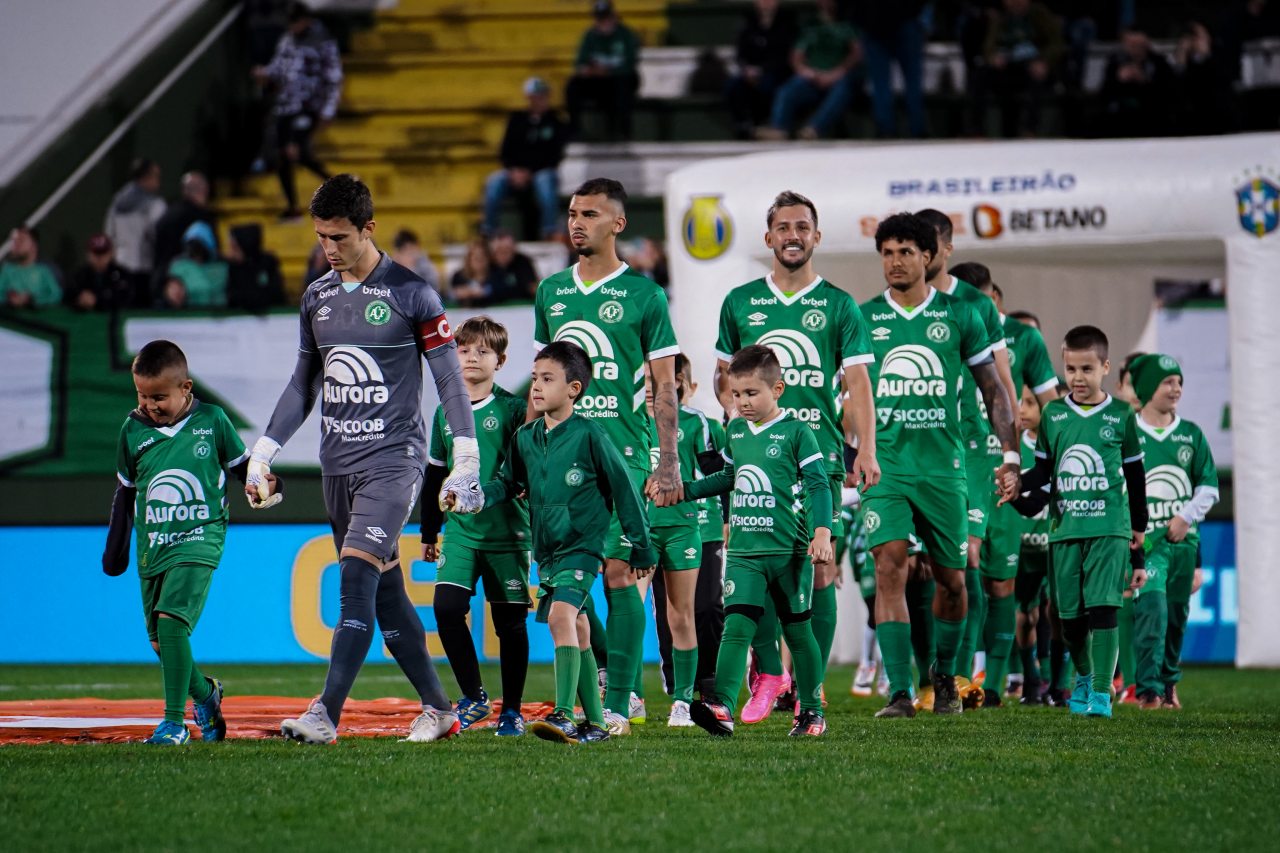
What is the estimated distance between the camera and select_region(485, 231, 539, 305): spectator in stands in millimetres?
15344

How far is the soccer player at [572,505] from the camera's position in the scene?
7.19 meters

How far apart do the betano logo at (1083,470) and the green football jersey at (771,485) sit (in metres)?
2.17

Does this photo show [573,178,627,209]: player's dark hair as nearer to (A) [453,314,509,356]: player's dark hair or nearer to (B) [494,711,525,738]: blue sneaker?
(A) [453,314,509,356]: player's dark hair

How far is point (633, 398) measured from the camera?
7992 mm

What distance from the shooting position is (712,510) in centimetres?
973

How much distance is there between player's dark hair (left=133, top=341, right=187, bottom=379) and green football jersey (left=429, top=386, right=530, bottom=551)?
1145 millimetres

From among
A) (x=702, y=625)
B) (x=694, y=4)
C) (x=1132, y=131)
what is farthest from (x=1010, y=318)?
(x=694, y=4)

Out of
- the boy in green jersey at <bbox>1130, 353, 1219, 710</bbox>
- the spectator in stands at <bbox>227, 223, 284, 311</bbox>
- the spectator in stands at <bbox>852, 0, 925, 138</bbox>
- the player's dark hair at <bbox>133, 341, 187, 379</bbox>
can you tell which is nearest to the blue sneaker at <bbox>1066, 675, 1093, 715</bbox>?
the boy in green jersey at <bbox>1130, 353, 1219, 710</bbox>

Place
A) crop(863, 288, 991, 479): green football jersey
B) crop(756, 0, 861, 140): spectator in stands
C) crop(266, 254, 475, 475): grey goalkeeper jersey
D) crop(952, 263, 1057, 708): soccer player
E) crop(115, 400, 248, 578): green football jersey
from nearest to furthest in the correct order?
crop(266, 254, 475, 475): grey goalkeeper jersey, crop(115, 400, 248, 578): green football jersey, crop(863, 288, 991, 479): green football jersey, crop(952, 263, 1057, 708): soccer player, crop(756, 0, 861, 140): spectator in stands

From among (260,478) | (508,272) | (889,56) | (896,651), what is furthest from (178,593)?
(889,56)

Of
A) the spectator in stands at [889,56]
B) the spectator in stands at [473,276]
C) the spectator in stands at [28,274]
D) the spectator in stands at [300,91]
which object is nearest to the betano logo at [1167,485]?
the spectator in stands at [473,276]

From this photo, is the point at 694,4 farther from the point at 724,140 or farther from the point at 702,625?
the point at 702,625

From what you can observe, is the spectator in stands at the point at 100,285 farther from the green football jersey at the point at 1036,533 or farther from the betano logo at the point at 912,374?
the betano logo at the point at 912,374

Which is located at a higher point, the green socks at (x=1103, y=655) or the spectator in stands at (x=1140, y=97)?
the spectator in stands at (x=1140, y=97)
